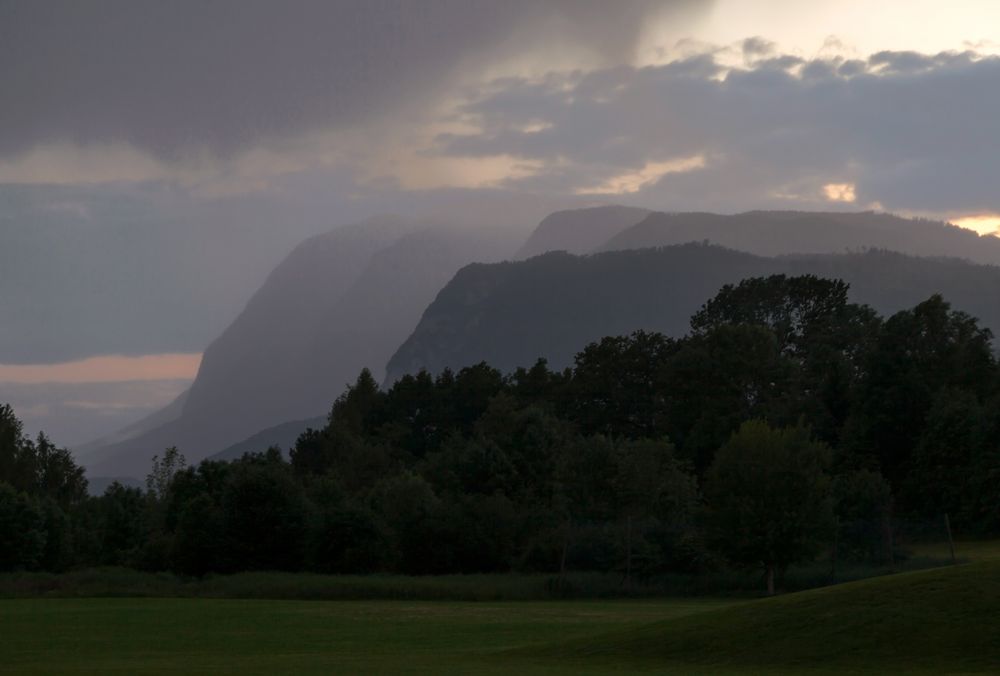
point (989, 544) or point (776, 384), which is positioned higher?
point (776, 384)

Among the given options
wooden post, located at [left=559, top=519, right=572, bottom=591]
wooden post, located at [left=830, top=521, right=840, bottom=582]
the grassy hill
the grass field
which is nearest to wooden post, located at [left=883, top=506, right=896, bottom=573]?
wooden post, located at [left=830, top=521, right=840, bottom=582]

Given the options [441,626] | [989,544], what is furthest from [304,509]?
[989,544]

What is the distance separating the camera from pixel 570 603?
53.6m

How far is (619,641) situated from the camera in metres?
29.5

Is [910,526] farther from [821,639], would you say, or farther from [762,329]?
[762,329]

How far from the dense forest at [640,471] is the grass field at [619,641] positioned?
56.6 feet

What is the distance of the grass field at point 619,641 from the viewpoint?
962 inches

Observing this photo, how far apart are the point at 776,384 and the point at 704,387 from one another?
6539 millimetres

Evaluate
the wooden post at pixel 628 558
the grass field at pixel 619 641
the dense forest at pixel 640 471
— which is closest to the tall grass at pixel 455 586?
the wooden post at pixel 628 558

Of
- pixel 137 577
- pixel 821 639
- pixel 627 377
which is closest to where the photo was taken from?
pixel 821 639

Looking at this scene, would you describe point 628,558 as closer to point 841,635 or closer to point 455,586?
point 455,586

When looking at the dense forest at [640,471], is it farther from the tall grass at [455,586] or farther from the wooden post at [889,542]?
the tall grass at [455,586]

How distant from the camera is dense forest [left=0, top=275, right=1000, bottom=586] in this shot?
57781 mm

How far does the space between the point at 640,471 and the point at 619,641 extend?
42889 millimetres
